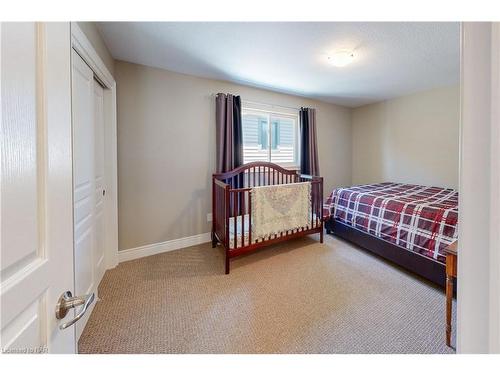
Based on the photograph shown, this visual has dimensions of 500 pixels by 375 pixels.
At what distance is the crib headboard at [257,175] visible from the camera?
9.93 ft

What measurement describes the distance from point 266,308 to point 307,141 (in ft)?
9.41

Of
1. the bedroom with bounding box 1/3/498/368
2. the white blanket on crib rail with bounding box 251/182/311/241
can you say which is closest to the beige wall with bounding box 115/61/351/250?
the bedroom with bounding box 1/3/498/368

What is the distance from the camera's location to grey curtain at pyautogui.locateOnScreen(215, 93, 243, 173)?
2.98m

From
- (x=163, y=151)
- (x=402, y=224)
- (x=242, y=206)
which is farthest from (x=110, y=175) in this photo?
(x=402, y=224)

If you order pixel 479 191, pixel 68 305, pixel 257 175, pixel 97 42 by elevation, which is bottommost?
pixel 68 305

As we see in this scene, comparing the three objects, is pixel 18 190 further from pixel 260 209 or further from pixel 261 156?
pixel 261 156

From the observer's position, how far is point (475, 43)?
46 centimetres

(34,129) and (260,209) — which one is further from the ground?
(34,129)

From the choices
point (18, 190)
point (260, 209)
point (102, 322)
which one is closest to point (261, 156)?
point (260, 209)

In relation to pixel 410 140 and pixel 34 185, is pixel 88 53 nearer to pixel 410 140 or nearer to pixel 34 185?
pixel 34 185

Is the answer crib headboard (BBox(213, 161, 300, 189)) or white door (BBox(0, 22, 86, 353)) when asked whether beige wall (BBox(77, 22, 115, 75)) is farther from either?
crib headboard (BBox(213, 161, 300, 189))

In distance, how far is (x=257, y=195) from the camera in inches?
94.7
